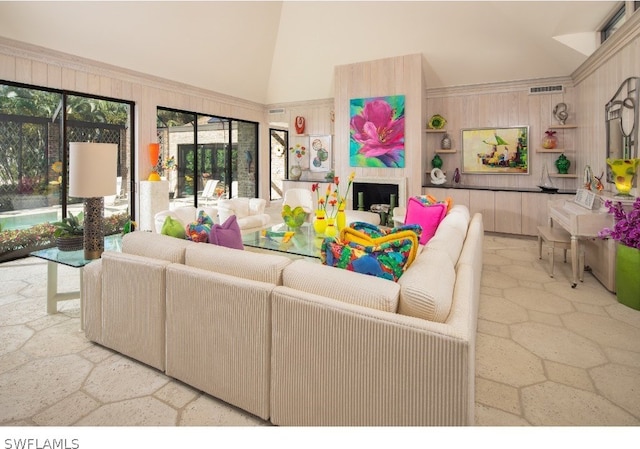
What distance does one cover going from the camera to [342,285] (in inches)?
62.9

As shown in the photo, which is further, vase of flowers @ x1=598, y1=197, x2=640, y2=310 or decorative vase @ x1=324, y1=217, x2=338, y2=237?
decorative vase @ x1=324, y1=217, x2=338, y2=237

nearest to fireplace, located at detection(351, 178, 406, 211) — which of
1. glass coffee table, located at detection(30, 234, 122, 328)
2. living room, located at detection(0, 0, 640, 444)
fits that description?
living room, located at detection(0, 0, 640, 444)

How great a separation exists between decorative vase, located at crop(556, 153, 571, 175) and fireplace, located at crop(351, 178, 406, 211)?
8.12 ft

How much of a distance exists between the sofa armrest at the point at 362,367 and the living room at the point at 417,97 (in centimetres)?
477

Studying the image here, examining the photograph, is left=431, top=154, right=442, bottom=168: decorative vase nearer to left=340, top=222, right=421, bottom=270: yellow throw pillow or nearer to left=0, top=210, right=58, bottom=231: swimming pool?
left=340, top=222, right=421, bottom=270: yellow throw pillow

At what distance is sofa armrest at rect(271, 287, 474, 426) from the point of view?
1.29 meters

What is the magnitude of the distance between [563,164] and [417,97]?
2582mm

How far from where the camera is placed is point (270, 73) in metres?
8.36

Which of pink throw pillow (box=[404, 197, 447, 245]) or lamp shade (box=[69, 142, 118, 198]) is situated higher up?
lamp shade (box=[69, 142, 118, 198])

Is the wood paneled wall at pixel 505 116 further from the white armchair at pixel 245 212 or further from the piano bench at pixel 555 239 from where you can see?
the white armchair at pixel 245 212

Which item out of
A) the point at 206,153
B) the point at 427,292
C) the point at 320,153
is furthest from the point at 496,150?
the point at 427,292

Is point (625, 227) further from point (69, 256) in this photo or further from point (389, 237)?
point (69, 256)

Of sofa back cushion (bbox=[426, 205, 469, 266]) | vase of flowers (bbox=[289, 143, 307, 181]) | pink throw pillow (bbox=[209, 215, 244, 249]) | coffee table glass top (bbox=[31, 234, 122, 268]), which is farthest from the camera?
vase of flowers (bbox=[289, 143, 307, 181])
